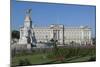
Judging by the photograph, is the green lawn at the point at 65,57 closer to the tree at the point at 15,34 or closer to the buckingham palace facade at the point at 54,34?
the buckingham palace facade at the point at 54,34

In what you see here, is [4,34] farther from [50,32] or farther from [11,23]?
[50,32]

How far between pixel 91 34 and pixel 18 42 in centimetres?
111

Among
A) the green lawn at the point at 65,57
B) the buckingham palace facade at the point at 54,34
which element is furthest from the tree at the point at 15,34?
the green lawn at the point at 65,57

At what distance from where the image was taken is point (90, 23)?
119 inches

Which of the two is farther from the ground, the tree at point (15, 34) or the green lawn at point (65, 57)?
the tree at point (15, 34)

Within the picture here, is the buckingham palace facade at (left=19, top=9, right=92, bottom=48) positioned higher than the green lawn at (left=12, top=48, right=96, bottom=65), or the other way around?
the buckingham palace facade at (left=19, top=9, right=92, bottom=48)

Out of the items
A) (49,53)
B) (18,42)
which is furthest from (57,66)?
(18,42)

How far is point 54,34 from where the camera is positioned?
283 centimetres

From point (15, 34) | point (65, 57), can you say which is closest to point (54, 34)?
point (65, 57)

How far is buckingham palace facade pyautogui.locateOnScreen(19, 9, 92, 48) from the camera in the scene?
2.71 m

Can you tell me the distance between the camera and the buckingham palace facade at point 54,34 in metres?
2.71

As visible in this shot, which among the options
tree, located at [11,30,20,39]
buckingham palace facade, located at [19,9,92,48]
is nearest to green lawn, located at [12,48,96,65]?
buckingham palace facade, located at [19,9,92,48]

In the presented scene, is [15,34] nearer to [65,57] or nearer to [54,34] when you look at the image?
[54,34]

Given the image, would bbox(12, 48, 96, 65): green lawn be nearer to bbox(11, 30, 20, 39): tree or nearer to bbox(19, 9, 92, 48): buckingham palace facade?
bbox(19, 9, 92, 48): buckingham palace facade
